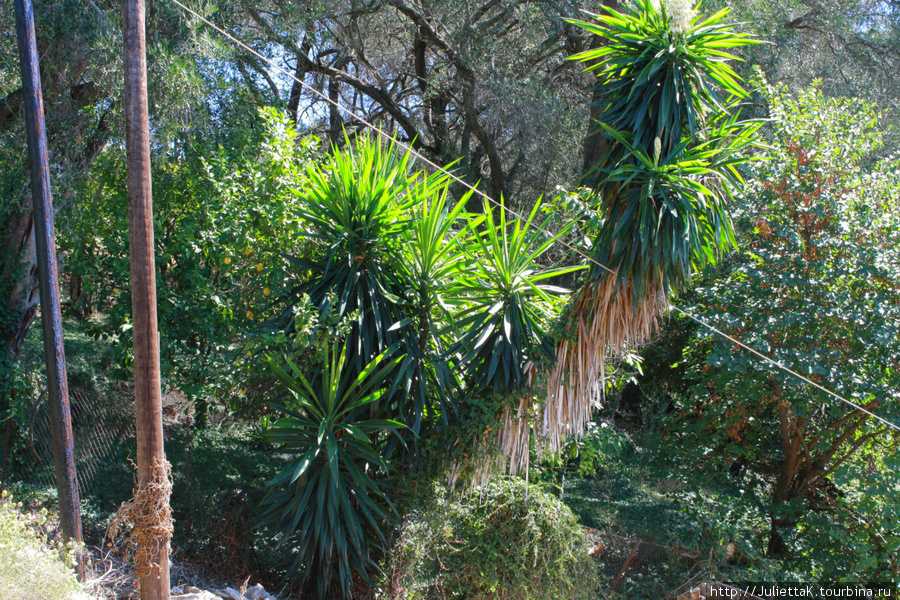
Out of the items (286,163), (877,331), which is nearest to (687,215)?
(877,331)

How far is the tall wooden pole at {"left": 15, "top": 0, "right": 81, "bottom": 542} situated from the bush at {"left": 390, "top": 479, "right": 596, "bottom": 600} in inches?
105

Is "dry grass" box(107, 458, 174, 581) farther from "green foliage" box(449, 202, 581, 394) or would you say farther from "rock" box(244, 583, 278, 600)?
"green foliage" box(449, 202, 581, 394)

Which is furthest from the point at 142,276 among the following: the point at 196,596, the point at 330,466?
the point at 196,596

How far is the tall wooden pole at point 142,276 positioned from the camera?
449cm

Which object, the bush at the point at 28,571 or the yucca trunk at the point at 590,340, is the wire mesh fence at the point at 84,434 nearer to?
the bush at the point at 28,571

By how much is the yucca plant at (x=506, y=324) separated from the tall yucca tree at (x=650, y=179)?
25 cm

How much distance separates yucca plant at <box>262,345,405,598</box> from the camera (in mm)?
5379

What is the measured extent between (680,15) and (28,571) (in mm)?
5842

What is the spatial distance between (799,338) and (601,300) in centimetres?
231

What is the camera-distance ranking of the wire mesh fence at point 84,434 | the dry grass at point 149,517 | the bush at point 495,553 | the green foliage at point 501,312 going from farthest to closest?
1. the wire mesh fence at point 84,434
2. the bush at point 495,553
3. the green foliage at point 501,312
4. the dry grass at point 149,517

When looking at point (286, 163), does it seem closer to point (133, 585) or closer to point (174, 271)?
point (174, 271)

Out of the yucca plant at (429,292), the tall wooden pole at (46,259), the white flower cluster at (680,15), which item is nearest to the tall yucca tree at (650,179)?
the white flower cluster at (680,15)

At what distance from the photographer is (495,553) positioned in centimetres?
569

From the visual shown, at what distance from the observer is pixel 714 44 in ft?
16.8
